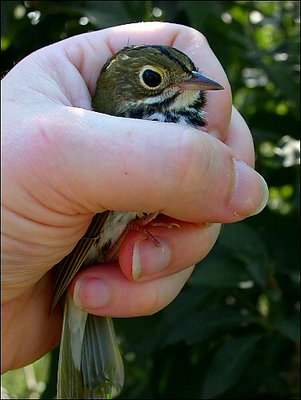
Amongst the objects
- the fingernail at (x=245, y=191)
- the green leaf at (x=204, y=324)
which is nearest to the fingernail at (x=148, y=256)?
the fingernail at (x=245, y=191)

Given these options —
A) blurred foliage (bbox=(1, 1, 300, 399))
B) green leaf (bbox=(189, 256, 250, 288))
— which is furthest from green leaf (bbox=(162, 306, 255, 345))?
green leaf (bbox=(189, 256, 250, 288))

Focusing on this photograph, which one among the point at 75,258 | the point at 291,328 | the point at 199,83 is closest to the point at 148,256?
the point at 75,258

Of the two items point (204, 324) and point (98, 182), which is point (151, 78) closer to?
point (98, 182)

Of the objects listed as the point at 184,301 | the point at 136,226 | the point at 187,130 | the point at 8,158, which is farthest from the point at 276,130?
the point at 8,158

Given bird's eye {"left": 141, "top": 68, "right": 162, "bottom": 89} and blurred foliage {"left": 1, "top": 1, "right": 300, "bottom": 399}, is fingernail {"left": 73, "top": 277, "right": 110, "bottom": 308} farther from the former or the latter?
bird's eye {"left": 141, "top": 68, "right": 162, "bottom": 89}

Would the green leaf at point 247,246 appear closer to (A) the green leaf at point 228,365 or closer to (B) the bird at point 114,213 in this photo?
(A) the green leaf at point 228,365

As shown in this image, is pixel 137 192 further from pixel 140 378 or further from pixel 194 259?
pixel 140 378

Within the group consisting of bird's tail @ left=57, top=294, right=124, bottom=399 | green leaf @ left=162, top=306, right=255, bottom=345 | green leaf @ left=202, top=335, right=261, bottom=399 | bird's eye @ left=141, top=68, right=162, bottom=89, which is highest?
bird's eye @ left=141, top=68, right=162, bottom=89
